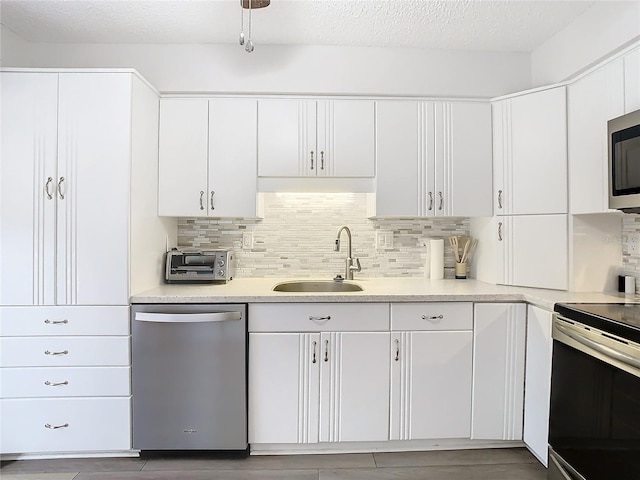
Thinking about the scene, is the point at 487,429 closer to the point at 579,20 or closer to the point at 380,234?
the point at 380,234

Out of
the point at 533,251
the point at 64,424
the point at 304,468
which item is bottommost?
the point at 304,468

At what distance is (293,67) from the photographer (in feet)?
8.69

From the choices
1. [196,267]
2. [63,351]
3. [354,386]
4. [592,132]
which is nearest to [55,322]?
[63,351]

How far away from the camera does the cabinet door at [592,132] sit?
2.07 meters

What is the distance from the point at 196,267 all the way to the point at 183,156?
0.70 meters

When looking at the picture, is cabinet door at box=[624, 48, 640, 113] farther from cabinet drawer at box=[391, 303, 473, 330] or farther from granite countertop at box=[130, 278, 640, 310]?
cabinet drawer at box=[391, 303, 473, 330]

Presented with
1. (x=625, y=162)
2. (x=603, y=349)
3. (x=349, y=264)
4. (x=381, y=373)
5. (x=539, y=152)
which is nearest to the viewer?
(x=603, y=349)

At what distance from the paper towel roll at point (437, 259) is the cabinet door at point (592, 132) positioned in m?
0.83

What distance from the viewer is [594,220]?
2400 mm

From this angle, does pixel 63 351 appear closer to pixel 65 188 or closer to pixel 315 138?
pixel 65 188

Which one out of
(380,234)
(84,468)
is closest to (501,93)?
(380,234)

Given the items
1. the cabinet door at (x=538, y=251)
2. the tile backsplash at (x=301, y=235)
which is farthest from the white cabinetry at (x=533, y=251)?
the tile backsplash at (x=301, y=235)

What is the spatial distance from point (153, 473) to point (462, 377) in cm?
171

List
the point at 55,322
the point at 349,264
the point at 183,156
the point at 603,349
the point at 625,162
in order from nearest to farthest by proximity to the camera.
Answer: the point at 603,349
the point at 625,162
the point at 55,322
the point at 183,156
the point at 349,264
